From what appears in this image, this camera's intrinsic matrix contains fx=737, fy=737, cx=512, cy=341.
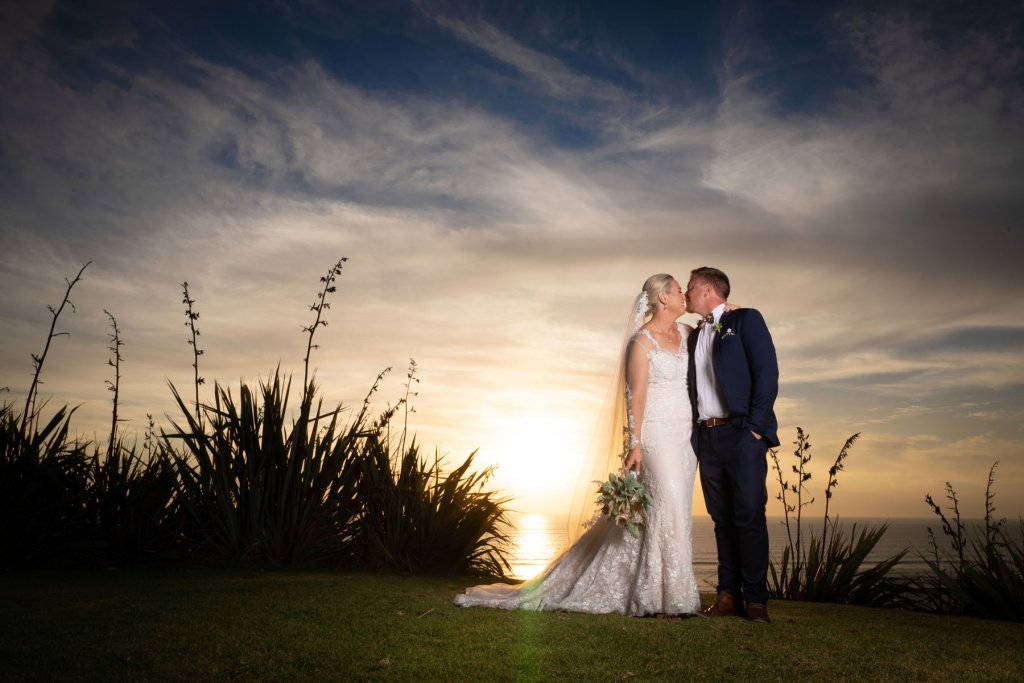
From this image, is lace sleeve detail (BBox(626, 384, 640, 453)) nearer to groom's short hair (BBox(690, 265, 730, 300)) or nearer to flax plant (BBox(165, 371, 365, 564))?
groom's short hair (BBox(690, 265, 730, 300))

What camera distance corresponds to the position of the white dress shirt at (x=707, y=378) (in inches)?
195

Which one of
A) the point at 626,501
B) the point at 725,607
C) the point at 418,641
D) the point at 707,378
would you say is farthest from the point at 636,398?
the point at 418,641

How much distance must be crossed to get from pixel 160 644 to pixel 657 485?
3.10 meters

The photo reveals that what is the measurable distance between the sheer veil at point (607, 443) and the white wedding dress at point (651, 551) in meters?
0.17

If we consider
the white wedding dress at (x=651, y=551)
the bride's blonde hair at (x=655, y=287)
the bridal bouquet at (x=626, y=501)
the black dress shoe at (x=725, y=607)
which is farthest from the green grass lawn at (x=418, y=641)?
the bride's blonde hair at (x=655, y=287)

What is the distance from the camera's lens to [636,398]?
5121mm

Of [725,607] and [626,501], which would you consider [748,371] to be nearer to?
[626,501]

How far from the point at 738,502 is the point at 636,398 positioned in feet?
3.15

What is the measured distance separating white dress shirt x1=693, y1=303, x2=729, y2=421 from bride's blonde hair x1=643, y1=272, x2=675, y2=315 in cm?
37

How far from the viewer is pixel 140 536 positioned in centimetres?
657

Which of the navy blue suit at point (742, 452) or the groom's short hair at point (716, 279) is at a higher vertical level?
the groom's short hair at point (716, 279)

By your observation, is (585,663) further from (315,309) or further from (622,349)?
(315,309)

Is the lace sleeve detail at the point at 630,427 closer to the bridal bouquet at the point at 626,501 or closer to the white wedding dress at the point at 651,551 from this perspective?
the white wedding dress at the point at 651,551

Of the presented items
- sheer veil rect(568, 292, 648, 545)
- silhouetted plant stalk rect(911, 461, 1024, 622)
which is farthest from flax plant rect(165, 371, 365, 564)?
Answer: silhouetted plant stalk rect(911, 461, 1024, 622)
